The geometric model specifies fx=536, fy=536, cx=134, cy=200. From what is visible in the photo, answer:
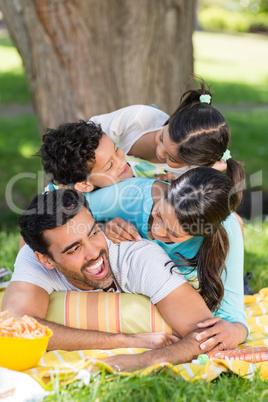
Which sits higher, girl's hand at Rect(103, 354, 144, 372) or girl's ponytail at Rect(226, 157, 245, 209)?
girl's ponytail at Rect(226, 157, 245, 209)

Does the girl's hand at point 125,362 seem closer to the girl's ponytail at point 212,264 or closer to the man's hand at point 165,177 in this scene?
the girl's ponytail at point 212,264

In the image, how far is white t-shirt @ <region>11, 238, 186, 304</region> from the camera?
3166mm

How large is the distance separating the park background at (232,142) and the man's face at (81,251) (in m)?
0.82

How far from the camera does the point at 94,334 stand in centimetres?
316

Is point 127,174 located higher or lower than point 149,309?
higher

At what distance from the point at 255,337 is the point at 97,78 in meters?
3.09

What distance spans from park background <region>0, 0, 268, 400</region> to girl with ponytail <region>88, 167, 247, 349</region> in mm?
679

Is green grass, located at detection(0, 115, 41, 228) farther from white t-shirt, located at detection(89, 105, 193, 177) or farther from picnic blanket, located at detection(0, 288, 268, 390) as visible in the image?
picnic blanket, located at detection(0, 288, 268, 390)

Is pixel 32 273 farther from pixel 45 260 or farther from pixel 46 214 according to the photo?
pixel 46 214

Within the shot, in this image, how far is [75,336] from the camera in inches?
124

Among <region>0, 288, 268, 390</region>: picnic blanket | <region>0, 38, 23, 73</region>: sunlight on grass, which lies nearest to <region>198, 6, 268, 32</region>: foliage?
<region>0, 38, 23, 73</region>: sunlight on grass

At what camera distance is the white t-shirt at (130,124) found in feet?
13.2

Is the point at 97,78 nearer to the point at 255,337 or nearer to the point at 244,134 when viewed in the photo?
the point at 255,337

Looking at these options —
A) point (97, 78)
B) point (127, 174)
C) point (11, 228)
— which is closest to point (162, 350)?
point (127, 174)
